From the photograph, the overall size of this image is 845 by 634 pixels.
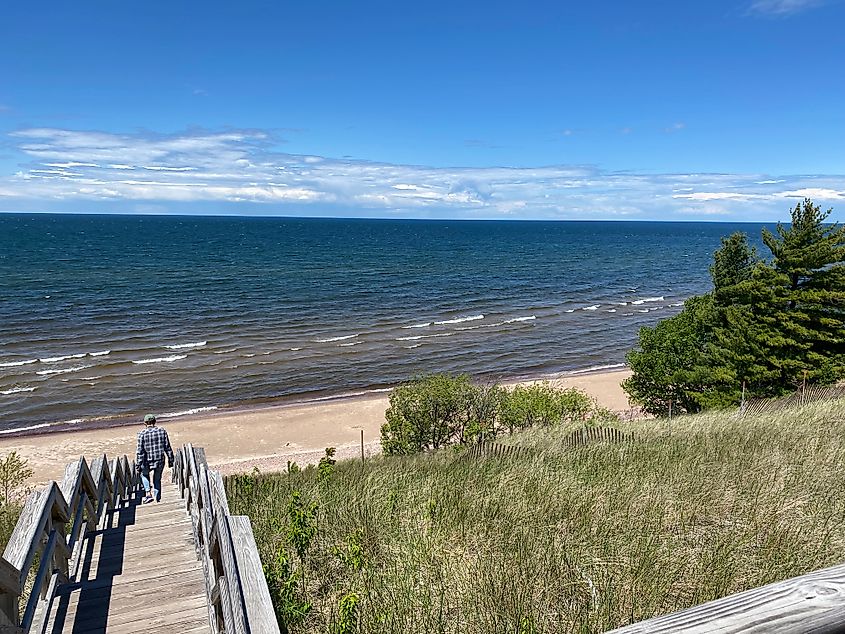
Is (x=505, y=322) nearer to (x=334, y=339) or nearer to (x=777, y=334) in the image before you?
(x=334, y=339)

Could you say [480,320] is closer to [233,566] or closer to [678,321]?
[678,321]

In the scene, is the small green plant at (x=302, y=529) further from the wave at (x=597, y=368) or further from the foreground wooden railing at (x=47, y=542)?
the wave at (x=597, y=368)

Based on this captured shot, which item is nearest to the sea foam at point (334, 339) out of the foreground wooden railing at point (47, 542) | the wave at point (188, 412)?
the wave at point (188, 412)

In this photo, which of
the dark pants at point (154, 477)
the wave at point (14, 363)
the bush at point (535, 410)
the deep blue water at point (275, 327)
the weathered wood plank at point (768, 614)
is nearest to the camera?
the weathered wood plank at point (768, 614)

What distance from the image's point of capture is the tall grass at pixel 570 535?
401cm

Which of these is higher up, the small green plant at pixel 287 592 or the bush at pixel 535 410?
the small green plant at pixel 287 592

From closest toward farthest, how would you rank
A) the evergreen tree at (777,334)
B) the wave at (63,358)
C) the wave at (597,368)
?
the evergreen tree at (777,334)
the wave at (63,358)
the wave at (597,368)

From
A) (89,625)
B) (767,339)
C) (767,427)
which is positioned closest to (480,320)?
(767,339)

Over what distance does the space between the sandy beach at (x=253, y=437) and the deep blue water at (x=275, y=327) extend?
7.45ft

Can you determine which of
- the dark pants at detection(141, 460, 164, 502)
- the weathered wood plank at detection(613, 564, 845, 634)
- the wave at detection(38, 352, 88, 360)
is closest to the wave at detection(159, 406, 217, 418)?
the wave at detection(38, 352, 88, 360)

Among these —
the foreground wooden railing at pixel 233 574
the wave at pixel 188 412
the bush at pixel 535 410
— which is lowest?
the wave at pixel 188 412

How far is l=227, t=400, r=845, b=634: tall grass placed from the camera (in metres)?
4.01

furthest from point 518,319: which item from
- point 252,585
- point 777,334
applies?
point 252,585

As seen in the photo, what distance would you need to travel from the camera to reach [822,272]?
68.7 feet
